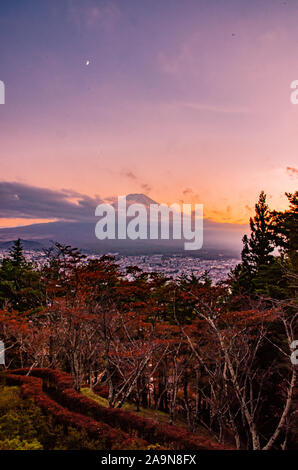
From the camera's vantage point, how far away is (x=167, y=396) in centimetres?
2158

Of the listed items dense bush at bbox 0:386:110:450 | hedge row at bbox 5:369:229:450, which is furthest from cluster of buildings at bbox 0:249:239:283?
dense bush at bbox 0:386:110:450

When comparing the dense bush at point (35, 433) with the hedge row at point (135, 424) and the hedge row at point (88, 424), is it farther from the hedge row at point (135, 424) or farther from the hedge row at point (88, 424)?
the hedge row at point (135, 424)

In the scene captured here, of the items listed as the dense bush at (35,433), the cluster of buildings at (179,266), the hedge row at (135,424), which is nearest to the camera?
the dense bush at (35,433)

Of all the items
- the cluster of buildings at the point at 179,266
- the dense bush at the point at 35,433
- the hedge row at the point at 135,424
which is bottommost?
the hedge row at the point at 135,424

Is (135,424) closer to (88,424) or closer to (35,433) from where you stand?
(88,424)

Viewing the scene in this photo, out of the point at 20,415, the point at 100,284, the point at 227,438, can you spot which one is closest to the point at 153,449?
the point at 20,415

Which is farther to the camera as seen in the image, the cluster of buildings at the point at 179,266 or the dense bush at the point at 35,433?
the cluster of buildings at the point at 179,266

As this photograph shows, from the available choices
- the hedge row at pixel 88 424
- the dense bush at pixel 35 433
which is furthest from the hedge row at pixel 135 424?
the dense bush at pixel 35 433

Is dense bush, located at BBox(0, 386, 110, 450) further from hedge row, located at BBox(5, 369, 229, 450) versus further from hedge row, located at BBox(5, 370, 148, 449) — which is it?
hedge row, located at BBox(5, 369, 229, 450)

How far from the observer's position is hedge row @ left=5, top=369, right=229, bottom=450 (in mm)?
7125

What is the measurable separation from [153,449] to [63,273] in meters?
11.1

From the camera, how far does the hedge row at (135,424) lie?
7125 millimetres

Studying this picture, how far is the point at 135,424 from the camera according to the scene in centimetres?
834
